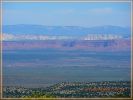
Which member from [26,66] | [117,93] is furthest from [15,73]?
[117,93]

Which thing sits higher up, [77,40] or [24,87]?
[77,40]

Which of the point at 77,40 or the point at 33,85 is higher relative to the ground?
the point at 77,40

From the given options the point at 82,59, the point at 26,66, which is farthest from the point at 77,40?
the point at 26,66

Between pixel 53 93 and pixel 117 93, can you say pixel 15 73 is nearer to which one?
pixel 53 93

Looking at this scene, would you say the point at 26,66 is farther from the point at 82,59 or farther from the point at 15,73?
the point at 82,59

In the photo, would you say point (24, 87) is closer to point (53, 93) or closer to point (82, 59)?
point (53, 93)

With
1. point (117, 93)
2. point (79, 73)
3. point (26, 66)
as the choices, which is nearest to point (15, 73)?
point (26, 66)
